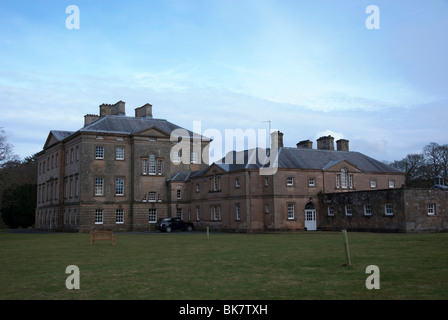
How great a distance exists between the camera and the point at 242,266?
1477 centimetres

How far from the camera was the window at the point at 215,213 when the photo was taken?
Result: 5100cm

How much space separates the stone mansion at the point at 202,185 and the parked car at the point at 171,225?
8.27 ft

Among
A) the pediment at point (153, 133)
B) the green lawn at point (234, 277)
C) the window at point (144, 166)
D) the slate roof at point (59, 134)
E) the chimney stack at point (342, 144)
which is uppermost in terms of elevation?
the slate roof at point (59, 134)

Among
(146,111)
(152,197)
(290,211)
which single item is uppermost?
(146,111)

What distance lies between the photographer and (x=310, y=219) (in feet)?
159

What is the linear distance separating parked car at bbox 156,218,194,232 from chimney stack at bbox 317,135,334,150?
59.2 ft

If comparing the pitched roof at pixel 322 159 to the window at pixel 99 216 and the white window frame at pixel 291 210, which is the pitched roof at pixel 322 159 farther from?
the window at pixel 99 216

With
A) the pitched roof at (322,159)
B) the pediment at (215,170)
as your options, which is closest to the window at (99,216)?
the pediment at (215,170)

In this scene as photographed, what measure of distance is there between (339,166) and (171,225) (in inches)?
729

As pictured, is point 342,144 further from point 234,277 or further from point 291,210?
point 234,277

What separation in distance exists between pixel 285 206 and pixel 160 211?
16.6m

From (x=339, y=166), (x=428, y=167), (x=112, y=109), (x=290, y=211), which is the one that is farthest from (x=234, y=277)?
(x=428, y=167)
